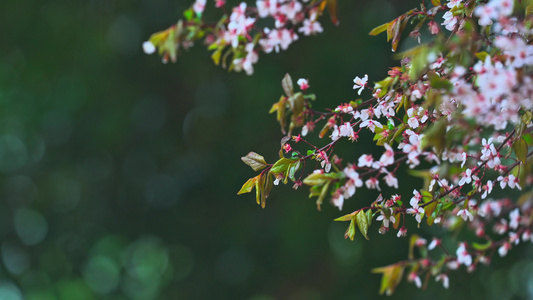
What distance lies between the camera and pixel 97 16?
3.32m

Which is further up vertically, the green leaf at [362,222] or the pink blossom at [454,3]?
the pink blossom at [454,3]

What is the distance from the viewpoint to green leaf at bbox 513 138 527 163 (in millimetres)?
859

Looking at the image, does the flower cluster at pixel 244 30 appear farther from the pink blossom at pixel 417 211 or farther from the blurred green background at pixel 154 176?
the blurred green background at pixel 154 176

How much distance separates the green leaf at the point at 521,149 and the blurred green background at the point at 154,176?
2159 mm

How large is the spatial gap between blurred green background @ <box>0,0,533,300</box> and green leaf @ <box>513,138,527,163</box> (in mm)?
2159

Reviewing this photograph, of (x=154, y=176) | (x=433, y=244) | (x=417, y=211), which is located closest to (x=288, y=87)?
(x=417, y=211)

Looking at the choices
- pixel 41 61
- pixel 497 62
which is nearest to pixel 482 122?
pixel 497 62

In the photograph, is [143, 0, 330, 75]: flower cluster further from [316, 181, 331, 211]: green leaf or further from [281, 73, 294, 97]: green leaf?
[316, 181, 331, 211]: green leaf

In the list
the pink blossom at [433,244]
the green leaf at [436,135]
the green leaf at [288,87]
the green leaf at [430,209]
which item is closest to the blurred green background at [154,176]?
the pink blossom at [433,244]

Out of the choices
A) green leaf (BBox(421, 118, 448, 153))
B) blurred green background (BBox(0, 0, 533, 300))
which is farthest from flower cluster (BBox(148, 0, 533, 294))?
blurred green background (BBox(0, 0, 533, 300))

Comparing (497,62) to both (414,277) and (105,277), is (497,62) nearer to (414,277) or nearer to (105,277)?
(414,277)

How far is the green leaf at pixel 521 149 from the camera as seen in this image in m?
0.86

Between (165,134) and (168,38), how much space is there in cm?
271

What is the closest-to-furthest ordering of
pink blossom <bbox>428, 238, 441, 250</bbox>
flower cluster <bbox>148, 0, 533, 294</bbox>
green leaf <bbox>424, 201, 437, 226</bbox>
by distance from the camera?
flower cluster <bbox>148, 0, 533, 294</bbox>
green leaf <bbox>424, 201, 437, 226</bbox>
pink blossom <bbox>428, 238, 441, 250</bbox>
